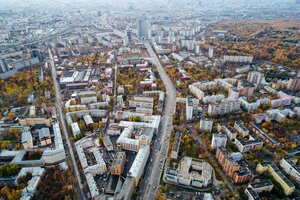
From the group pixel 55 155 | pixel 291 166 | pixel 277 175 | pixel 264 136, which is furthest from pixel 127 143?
pixel 291 166

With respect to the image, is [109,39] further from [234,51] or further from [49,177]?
[49,177]

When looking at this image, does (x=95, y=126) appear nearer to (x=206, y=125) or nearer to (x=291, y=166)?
(x=206, y=125)

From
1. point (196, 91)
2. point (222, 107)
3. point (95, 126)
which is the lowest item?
point (95, 126)

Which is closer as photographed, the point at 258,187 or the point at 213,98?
the point at 258,187

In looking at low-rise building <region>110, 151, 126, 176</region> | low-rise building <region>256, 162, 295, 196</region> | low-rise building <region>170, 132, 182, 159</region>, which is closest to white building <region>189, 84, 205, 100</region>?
low-rise building <region>170, 132, 182, 159</region>

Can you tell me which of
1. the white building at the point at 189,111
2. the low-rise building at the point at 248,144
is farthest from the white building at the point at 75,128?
the low-rise building at the point at 248,144
